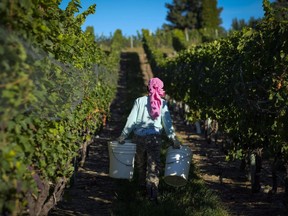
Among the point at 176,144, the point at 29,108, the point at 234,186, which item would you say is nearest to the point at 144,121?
the point at 176,144

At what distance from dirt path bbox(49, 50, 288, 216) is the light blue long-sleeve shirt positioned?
3.46ft

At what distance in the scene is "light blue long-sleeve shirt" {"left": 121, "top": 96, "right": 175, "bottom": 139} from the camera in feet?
17.7

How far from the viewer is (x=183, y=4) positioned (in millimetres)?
72000

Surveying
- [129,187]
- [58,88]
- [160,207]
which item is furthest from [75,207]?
[58,88]

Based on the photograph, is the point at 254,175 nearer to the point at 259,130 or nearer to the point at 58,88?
the point at 259,130

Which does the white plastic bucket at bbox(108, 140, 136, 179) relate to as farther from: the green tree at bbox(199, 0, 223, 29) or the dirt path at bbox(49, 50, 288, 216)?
the green tree at bbox(199, 0, 223, 29)

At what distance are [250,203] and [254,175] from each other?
52cm

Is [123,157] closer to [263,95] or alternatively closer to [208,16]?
[263,95]

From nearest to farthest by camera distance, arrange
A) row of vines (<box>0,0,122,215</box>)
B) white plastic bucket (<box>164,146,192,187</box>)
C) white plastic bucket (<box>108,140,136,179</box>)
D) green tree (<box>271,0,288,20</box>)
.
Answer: row of vines (<box>0,0,122,215</box>), green tree (<box>271,0,288,20</box>), white plastic bucket (<box>164,146,192,187</box>), white plastic bucket (<box>108,140,136,179</box>)

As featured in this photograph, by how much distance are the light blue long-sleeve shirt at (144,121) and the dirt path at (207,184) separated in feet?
3.46

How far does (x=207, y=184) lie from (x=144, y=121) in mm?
2086

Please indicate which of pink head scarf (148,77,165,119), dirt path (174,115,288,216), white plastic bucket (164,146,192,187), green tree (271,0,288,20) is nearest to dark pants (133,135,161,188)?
white plastic bucket (164,146,192,187)

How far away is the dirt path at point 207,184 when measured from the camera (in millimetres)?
5602

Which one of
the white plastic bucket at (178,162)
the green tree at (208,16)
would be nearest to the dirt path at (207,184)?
the white plastic bucket at (178,162)
